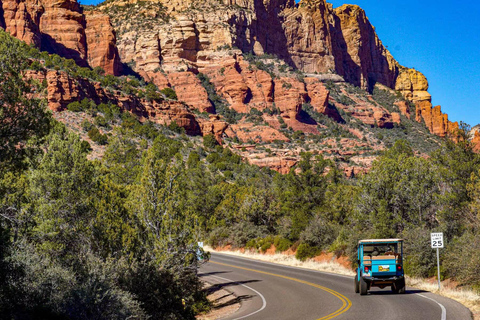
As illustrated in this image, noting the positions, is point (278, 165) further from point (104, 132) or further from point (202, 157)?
point (104, 132)

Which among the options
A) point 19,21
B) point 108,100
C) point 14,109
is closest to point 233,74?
point 108,100

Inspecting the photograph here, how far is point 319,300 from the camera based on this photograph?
61.6 feet

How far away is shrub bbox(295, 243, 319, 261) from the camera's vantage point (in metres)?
35.9

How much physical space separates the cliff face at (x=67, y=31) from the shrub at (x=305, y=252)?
91.5 m

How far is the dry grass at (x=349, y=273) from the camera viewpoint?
16.7 m

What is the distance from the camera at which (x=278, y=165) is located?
9731 centimetres

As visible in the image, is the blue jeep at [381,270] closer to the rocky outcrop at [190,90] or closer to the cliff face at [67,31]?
the rocky outcrop at [190,90]

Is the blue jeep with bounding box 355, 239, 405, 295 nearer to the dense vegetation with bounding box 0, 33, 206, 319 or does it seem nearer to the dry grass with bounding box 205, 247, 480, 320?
the dry grass with bounding box 205, 247, 480, 320

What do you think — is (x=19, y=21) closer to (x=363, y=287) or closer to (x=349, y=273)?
(x=349, y=273)

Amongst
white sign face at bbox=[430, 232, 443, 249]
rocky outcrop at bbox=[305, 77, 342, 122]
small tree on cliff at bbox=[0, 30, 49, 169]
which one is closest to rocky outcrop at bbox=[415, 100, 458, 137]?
rocky outcrop at bbox=[305, 77, 342, 122]

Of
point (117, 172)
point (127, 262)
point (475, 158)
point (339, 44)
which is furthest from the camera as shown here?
point (339, 44)

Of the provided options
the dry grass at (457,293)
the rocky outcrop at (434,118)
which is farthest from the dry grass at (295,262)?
the rocky outcrop at (434,118)

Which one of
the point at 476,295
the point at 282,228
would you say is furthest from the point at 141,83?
the point at 476,295

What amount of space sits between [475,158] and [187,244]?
1749cm
